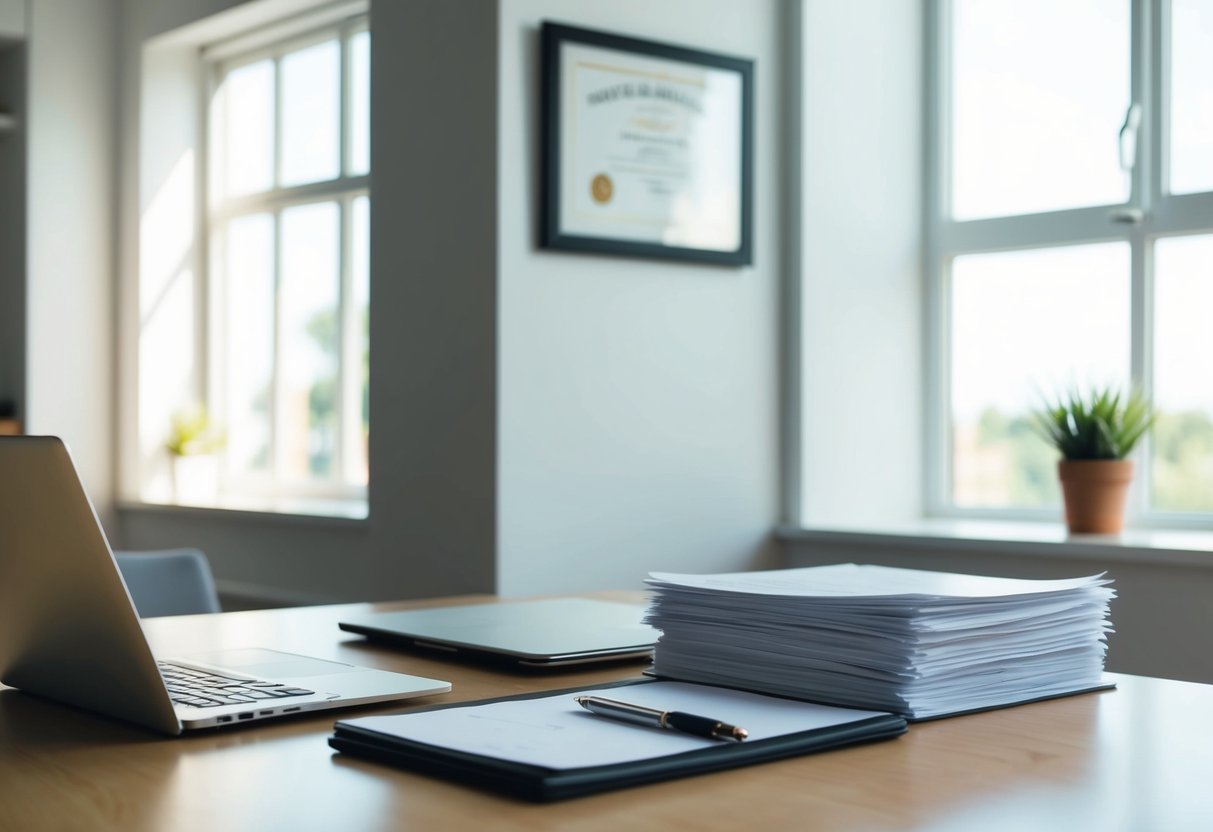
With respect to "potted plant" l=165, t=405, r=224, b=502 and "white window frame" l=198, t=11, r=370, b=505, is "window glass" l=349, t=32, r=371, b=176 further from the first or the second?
"potted plant" l=165, t=405, r=224, b=502

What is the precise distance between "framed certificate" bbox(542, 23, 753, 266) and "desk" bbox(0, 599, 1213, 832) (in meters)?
2.09

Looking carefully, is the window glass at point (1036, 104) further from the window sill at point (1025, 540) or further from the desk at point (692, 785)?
the desk at point (692, 785)

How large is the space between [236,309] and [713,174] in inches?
77.6

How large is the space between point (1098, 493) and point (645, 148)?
1240 millimetres

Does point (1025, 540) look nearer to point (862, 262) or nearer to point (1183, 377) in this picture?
point (1183, 377)

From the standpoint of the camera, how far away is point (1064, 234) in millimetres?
3236

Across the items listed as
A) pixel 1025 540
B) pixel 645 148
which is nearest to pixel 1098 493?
pixel 1025 540

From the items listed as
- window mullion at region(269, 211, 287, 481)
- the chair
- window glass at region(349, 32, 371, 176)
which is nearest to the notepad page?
the chair

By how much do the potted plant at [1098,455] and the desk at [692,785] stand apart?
1948 mm

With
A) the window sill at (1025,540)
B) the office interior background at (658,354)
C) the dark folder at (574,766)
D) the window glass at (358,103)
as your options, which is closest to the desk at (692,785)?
the dark folder at (574,766)

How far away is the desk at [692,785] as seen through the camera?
0.68m

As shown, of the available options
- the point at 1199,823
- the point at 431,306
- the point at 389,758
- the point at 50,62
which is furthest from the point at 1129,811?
the point at 50,62

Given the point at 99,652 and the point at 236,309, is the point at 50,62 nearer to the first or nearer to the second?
the point at 236,309

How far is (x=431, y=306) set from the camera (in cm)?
302
